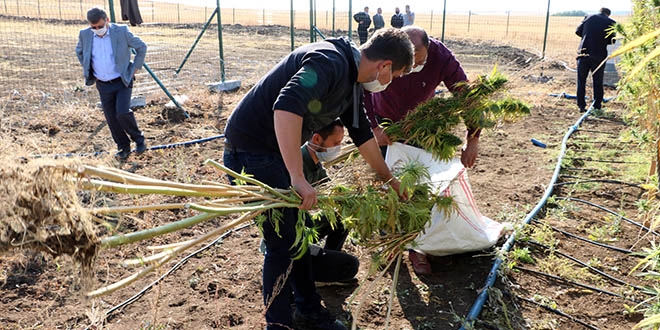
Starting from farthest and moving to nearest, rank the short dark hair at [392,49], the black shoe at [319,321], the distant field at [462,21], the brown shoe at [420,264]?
the distant field at [462,21] < the brown shoe at [420,264] < the black shoe at [319,321] < the short dark hair at [392,49]

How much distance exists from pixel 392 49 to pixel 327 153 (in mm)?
899

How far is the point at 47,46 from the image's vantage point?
57.5 ft

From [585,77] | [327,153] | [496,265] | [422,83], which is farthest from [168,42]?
[496,265]

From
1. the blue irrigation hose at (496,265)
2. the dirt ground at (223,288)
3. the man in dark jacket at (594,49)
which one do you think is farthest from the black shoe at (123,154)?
the man in dark jacket at (594,49)

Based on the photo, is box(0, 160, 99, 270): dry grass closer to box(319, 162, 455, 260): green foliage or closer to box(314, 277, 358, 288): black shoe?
box(319, 162, 455, 260): green foliage

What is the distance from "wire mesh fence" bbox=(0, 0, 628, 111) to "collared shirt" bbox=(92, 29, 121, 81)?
5.90 ft

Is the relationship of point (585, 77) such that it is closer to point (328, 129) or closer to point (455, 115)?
point (455, 115)

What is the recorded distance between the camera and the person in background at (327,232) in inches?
116

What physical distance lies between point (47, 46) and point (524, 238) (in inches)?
707

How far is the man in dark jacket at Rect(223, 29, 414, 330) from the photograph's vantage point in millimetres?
2246

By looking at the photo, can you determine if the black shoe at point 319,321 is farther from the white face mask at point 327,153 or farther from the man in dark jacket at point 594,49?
the man in dark jacket at point 594,49

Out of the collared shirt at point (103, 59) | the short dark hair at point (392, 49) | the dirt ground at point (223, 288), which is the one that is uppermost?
the short dark hair at point (392, 49)

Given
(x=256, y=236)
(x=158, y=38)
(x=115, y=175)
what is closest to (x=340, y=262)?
(x=256, y=236)

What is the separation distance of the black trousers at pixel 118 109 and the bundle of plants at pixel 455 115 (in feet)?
11.5
